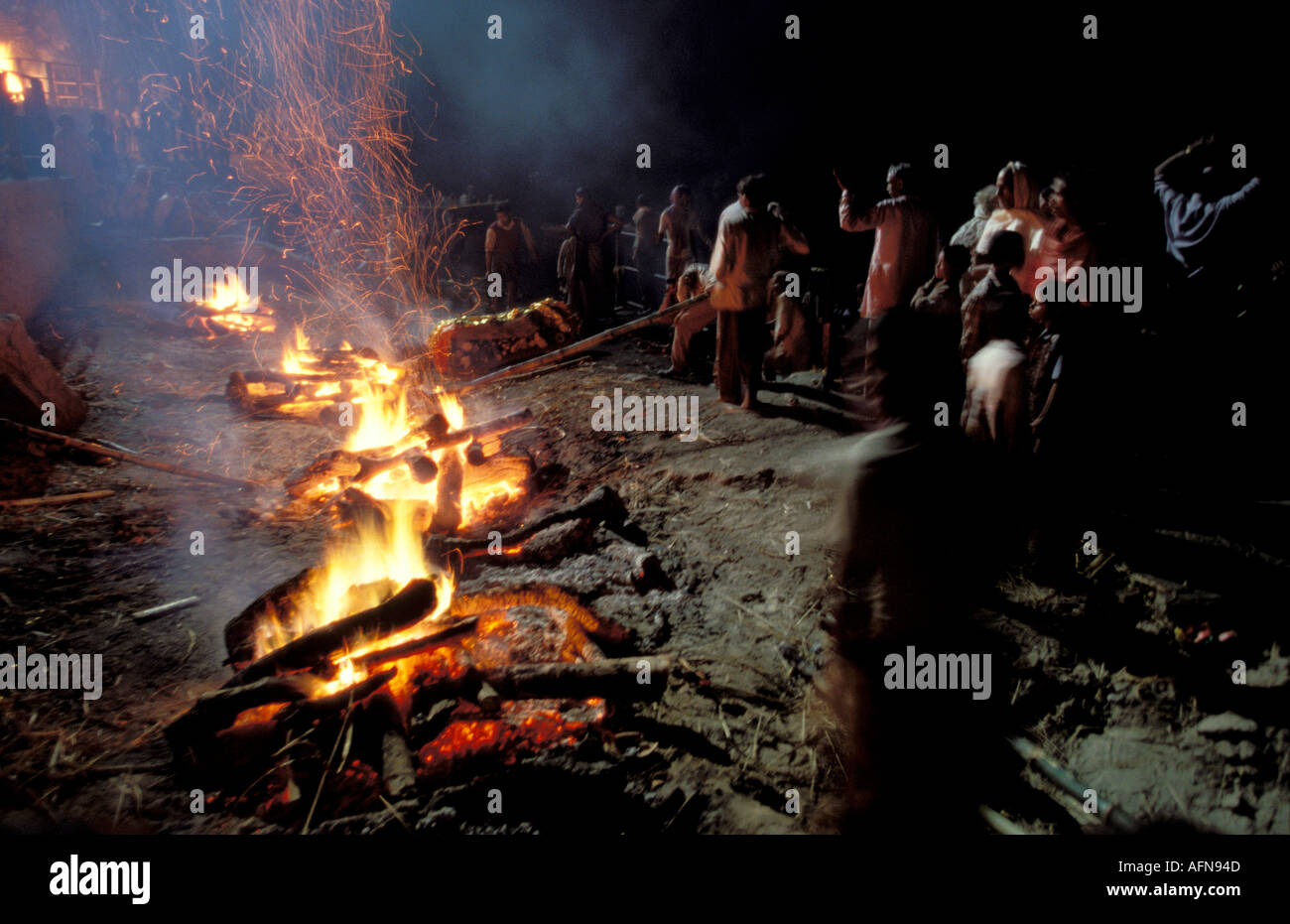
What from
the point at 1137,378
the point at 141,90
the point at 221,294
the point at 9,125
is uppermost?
the point at 141,90

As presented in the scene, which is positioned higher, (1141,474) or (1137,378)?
(1137,378)

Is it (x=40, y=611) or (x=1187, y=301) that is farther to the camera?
(x=1187, y=301)

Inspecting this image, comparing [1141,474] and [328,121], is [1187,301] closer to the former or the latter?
[1141,474]

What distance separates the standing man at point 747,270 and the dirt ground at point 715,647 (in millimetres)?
1152

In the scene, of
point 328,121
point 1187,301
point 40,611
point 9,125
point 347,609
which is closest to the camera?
point 347,609

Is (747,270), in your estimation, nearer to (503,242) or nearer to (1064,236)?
(1064,236)

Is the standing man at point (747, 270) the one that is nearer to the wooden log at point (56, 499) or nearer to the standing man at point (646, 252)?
the wooden log at point (56, 499)

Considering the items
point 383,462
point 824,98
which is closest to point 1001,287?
point 383,462

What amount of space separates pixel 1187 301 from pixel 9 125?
67.7 ft

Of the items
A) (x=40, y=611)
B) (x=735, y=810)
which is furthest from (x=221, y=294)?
(x=735, y=810)

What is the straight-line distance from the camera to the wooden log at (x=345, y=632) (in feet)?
12.8

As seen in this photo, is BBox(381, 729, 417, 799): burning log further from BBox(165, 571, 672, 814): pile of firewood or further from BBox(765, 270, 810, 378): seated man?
BBox(765, 270, 810, 378): seated man

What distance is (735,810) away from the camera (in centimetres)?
319

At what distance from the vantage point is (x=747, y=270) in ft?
25.4
